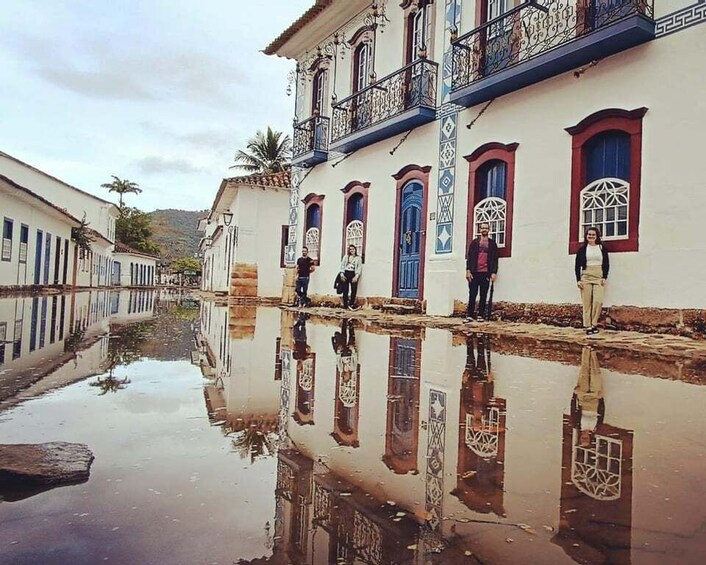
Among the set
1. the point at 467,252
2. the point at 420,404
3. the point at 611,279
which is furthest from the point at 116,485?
the point at 467,252

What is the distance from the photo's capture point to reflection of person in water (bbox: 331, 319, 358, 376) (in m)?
4.85

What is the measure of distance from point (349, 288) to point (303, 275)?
1.67 metres

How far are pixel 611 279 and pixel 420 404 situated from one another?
614 centimetres

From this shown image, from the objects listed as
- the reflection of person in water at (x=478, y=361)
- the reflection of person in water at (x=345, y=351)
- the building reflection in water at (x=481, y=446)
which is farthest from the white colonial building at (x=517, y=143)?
the building reflection in water at (x=481, y=446)

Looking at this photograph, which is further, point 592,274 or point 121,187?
point 121,187

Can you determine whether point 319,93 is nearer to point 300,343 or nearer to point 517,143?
point 517,143

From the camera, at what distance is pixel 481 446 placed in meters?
2.61

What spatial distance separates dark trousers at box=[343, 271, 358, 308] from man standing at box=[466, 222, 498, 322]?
4.41m

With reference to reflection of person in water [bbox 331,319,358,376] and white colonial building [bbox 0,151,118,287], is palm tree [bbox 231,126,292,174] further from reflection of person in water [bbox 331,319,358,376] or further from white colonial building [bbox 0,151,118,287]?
reflection of person in water [bbox 331,319,358,376]

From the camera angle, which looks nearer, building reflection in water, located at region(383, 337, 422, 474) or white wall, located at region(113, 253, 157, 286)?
building reflection in water, located at region(383, 337, 422, 474)

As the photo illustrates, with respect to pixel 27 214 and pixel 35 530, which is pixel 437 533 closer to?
pixel 35 530

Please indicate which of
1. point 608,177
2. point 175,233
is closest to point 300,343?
point 608,177

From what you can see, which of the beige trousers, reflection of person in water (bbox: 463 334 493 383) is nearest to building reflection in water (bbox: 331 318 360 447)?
reflection of person in water (bbox: 463 334 493 383)

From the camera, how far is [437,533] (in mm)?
1690
